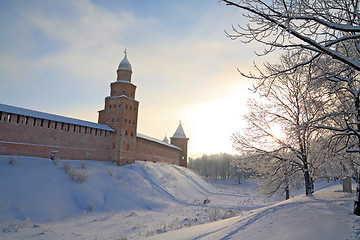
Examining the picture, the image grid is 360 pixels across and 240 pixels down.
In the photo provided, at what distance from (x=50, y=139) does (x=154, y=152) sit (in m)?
15.1

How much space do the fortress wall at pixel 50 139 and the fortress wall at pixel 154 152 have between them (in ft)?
17.2

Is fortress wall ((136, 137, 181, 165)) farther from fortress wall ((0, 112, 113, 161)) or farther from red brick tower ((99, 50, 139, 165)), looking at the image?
fortress wall ((0, 112, 113, 161))

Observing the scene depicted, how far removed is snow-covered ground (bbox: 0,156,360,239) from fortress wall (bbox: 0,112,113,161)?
87cm

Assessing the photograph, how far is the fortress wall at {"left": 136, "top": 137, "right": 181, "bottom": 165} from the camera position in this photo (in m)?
27.0

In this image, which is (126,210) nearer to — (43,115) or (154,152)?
(43,115)

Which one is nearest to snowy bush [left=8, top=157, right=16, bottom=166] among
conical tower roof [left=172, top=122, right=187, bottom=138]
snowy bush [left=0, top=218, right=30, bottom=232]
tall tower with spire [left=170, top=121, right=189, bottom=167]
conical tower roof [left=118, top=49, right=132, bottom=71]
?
snowy bush [left=0, top=218, right=30, bottom=232]

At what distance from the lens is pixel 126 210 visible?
15.3 meters

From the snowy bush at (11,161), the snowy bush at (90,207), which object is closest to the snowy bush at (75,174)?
the snowy bush at (90,207)

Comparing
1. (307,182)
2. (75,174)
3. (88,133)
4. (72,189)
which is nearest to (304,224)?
(307,182)

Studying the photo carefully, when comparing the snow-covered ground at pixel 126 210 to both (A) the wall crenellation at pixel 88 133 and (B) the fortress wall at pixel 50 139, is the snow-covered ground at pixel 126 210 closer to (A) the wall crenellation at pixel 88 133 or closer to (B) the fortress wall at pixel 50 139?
(B) the fortress wall at pixel 50 139

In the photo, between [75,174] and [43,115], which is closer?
[75,174]

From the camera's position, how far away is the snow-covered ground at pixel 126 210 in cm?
416

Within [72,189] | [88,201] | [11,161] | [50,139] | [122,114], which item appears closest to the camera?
[11,161]

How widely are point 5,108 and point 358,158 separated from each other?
19.4m
